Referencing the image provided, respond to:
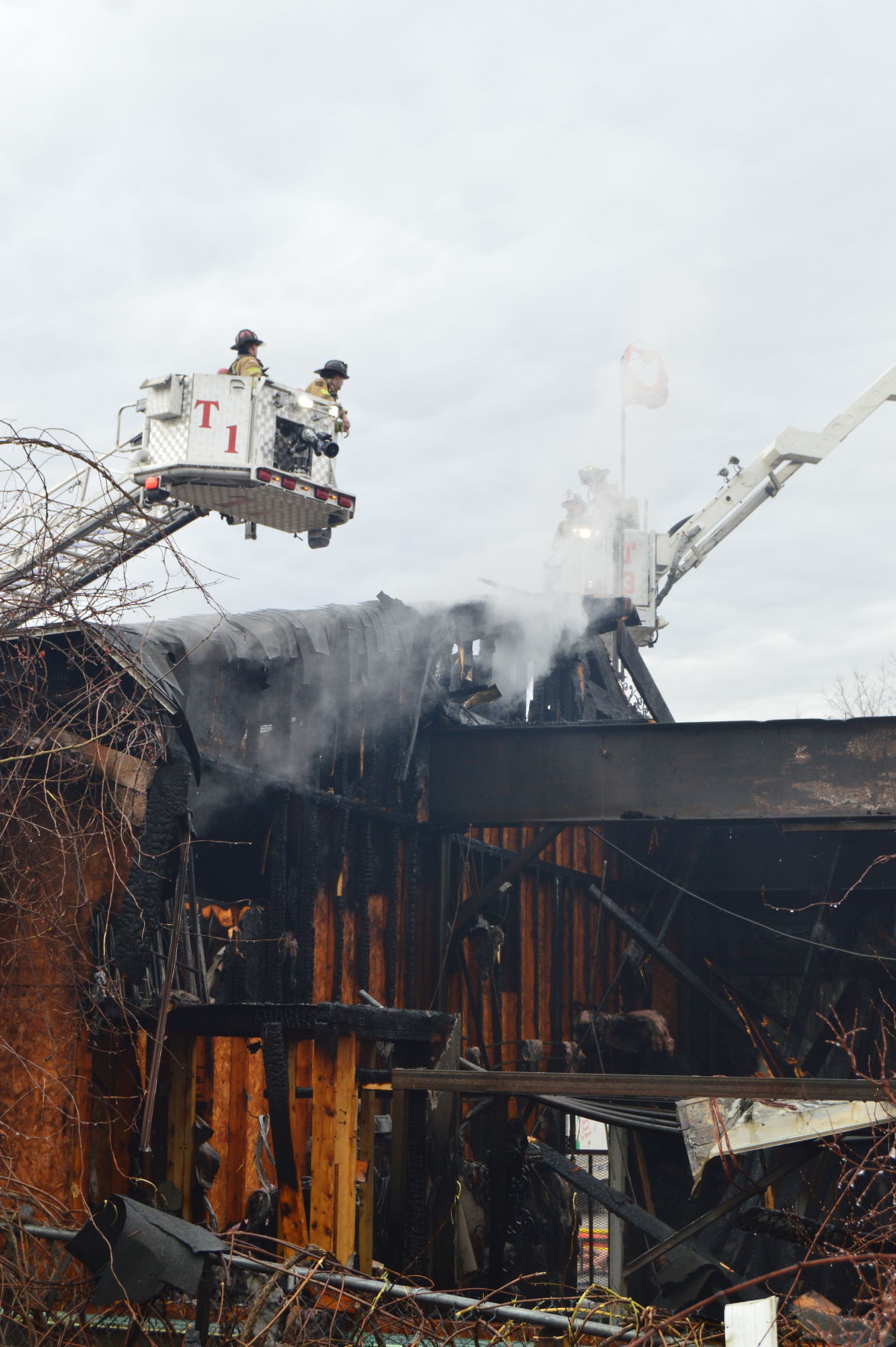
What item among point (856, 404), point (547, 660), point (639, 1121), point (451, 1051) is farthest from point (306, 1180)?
point (856, 404)

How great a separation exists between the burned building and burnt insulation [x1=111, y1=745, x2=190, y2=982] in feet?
0.07

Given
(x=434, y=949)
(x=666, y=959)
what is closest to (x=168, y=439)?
(x=434, y=949)

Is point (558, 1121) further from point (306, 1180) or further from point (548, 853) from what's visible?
point (306, 1180)

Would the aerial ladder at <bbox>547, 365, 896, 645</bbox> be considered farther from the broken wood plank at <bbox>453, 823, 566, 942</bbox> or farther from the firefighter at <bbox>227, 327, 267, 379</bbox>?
the firefighter at <bbox>227, 327, 267, 379</bbox>

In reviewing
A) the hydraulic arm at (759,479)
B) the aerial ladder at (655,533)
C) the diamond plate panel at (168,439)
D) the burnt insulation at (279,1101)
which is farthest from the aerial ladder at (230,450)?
the hydraulic arm at (759,479)

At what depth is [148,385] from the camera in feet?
30.6

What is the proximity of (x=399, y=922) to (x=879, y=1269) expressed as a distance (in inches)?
272

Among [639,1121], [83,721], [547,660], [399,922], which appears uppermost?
[547,660]

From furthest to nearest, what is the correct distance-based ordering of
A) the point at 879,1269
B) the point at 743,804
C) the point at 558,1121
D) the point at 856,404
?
the point at 856,404
the point at 558,1121
the point at 743,804
the point at 879,1269

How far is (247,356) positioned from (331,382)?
73cm

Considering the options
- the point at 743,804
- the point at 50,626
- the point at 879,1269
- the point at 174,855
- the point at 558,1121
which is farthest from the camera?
the point at 558,1121

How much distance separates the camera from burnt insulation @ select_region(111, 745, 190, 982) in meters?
7.70

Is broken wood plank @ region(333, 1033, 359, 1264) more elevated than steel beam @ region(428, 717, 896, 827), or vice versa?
steel beam @ region(428, 717, 896, 827)

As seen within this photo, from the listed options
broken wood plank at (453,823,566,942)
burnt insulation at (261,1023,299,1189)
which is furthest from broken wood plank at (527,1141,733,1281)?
broken wood plank at (453,823,566,942)
